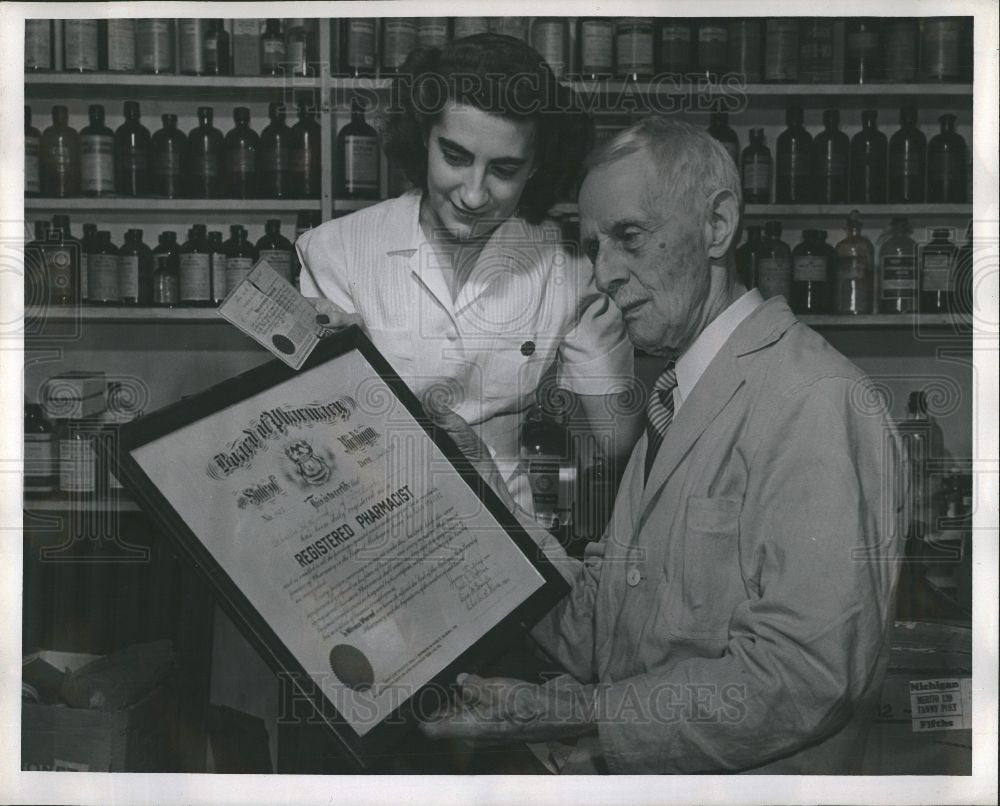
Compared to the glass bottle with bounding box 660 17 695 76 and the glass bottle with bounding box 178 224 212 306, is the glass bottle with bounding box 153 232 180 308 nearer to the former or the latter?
the glass bottle with bounding box 178 224 212 306

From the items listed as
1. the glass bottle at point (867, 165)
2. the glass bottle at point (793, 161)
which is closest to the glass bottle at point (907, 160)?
the glass bottle at point (867, 165)

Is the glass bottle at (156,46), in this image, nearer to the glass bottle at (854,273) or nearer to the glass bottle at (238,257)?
the glass bottle at (238,257)

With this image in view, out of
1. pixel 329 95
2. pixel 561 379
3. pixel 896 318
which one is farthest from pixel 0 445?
pixel 896 318

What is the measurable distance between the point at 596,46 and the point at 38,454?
120 centimetres

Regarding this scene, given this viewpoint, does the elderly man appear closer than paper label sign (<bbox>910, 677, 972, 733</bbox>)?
Yes

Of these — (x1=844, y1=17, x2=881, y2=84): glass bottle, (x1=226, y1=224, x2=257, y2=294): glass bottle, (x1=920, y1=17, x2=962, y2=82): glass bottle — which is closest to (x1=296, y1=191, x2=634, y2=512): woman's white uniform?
(x1=226, y1=224, x2=257, y2=294): glass bottle

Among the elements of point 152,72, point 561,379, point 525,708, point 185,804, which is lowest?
point 185,804

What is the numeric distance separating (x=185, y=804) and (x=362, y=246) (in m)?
1.04

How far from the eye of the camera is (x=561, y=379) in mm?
1727

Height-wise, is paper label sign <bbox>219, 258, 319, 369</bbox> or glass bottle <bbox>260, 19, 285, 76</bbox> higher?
glass bottle <bbox>260, 19, 285, 76</bbox>

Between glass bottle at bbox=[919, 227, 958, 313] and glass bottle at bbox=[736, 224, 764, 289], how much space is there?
0.30 m

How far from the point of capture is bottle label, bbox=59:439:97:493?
5.73 ft

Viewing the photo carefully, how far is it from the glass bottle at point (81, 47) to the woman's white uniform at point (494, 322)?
53cm

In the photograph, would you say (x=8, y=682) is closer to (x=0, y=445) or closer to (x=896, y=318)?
(x=0, y=445)
